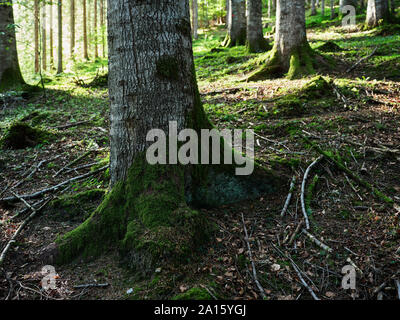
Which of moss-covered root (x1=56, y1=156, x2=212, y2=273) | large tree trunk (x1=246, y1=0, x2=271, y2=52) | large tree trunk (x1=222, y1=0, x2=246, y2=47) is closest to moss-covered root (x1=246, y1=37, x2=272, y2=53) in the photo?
large tree trunk (x1=246, y1=0, x2=271, y2=52)

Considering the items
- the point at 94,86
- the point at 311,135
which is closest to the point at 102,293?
the point at 311,135

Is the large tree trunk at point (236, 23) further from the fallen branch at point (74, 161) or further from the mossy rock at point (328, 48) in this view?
the fallen branch at point (74, 161)

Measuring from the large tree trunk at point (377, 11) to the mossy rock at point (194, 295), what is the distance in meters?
17.1

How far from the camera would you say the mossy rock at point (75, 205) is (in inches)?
160

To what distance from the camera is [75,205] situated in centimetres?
414

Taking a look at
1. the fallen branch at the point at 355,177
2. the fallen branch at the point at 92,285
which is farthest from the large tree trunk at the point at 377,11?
the fallen branch at the point at 92,285

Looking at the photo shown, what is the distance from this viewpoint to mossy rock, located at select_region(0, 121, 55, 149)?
22.4ft

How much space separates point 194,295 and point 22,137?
629cm

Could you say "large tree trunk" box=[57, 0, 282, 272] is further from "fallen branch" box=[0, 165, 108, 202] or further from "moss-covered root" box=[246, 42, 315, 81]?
"moss-covered root" box=[246, 42, 315, 81]

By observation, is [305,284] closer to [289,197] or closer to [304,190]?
[289,197]

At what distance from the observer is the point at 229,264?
302 centimetres

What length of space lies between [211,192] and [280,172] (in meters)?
1.14

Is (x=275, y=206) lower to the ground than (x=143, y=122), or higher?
lower

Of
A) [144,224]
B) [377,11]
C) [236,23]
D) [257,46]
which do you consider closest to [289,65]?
[257,46]
